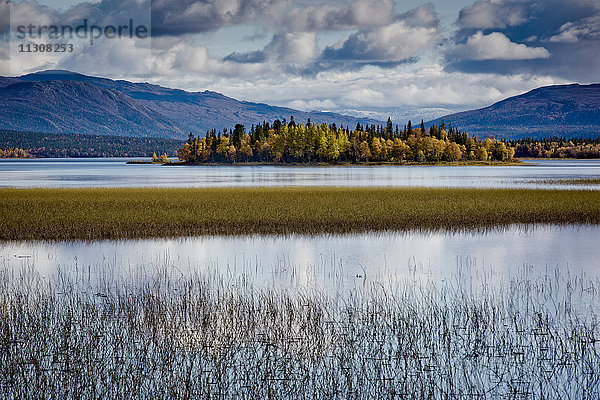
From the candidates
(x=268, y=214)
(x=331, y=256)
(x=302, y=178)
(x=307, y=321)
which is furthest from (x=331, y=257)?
(x=302, y=178)

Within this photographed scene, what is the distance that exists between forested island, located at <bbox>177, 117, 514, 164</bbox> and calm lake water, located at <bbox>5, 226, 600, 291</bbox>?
13604 cm

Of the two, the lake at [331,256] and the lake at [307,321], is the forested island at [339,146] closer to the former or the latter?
the lake at [331,256]

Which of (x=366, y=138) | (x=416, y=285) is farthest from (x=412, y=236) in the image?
(x=366, y=138)

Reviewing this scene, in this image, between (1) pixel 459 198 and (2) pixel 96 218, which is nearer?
(2) pixel 96 218

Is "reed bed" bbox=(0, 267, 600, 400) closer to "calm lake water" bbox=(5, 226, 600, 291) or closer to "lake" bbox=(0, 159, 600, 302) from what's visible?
"calm lake water" bbox=(5, 226, 600, 291)

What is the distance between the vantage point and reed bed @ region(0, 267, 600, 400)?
9.09m

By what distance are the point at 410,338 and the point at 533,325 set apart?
2904 mm

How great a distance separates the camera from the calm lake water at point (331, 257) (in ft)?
59.6

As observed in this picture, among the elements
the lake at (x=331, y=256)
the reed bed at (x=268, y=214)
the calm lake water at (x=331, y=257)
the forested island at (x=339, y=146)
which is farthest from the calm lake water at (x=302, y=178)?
the forested island at (x=339, y=146)

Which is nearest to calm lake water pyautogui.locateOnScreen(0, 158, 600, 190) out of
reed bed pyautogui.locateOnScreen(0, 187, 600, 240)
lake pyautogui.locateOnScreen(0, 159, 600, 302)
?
reed bed pyautogui.locateOnScreen(0, 187, 600, 240)

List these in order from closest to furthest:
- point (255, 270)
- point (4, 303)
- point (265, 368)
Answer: point (265, 368) → point (4, 303) → point (255, 270)

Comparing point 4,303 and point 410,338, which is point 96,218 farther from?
point 410,338

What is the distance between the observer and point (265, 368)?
9781mm

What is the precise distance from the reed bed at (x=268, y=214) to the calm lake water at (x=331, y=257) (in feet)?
7.04
